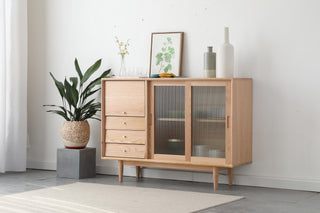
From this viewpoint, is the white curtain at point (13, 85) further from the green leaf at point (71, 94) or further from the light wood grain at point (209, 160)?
the light wood grain at point (209, 160)

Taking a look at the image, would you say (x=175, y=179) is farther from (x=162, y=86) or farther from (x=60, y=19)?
(x=60, y=19)

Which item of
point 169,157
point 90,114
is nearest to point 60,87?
point 90,114

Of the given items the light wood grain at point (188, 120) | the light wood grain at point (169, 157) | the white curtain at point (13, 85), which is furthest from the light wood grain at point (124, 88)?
the white curtain at point (13, 85)

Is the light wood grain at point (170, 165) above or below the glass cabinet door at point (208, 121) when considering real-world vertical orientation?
below

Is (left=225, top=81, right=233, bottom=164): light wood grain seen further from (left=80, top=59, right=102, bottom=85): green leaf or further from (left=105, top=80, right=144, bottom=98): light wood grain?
(left=80, top=59, right=102, bottom=85): green leaf

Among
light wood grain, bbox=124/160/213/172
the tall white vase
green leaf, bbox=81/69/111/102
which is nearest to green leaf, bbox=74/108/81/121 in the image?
green leaf, bbox=81/69/111/102

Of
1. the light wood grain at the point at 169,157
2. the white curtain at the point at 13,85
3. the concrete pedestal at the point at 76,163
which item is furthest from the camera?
the white curtain at the point at 13,85

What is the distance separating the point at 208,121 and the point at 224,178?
62cm

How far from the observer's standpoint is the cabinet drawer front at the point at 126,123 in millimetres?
A: 4570

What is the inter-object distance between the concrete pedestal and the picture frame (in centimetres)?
96

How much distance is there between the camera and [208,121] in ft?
14.1

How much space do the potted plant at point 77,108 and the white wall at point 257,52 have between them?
0.23 m

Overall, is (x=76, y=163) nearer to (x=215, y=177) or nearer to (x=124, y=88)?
(x=124, y=88)

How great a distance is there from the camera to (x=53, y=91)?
554 centimetres
